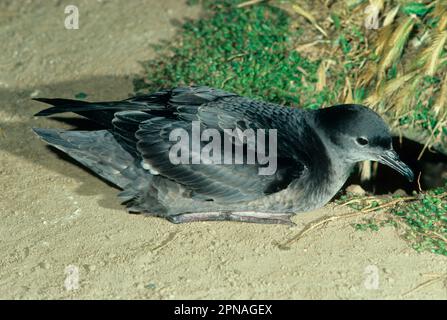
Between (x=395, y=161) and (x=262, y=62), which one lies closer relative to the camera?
(x=395, y=161)

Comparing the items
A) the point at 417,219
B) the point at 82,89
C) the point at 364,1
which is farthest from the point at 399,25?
the point at 82,89

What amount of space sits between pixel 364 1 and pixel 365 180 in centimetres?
162

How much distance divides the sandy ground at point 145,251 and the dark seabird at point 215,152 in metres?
0.15

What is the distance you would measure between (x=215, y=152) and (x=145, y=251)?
77 centimetres

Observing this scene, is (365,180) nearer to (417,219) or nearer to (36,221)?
(417,219)

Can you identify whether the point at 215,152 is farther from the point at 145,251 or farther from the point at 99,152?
the point at 99,152

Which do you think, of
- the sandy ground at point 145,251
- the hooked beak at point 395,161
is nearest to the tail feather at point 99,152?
the sandy ground at point 145,251

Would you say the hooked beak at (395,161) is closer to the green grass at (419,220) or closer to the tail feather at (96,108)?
the green grass at (419,220)

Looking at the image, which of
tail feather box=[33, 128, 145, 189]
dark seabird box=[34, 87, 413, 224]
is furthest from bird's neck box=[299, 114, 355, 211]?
→ tail feather box=[33, 128, 145, 189]

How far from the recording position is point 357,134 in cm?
493

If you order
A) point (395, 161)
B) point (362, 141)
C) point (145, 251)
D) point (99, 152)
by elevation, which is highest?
point (362, 141)

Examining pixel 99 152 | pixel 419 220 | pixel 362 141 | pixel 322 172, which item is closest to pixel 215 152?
pixel 322 172

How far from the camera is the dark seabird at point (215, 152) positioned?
4.82 metres

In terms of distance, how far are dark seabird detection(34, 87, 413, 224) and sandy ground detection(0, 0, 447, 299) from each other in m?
0.15
